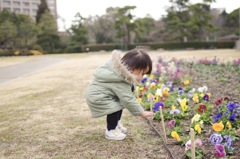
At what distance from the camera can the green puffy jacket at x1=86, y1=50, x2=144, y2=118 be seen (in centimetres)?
263

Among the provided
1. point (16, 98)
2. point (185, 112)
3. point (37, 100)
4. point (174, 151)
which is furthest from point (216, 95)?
point (16, 98)

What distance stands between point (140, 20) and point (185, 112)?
37.7 m

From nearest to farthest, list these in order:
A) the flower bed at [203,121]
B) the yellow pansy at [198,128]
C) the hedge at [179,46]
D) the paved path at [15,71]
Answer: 1. the flower bed at [203,121]
2. the yellow pansy at [198,128]
3. the paved path at [15,71]
4. the hedge at [179,46]

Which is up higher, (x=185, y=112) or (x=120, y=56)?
(x=120, y=56)

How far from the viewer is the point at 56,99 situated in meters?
5.35

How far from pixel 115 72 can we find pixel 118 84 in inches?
4.5

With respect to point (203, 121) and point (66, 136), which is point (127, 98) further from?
point (203, 121)

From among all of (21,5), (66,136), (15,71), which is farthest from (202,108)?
(21,5)

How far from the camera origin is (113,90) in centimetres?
270

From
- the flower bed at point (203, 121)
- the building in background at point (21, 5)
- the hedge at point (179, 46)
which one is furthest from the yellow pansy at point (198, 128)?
the building in background at point (21, 5)

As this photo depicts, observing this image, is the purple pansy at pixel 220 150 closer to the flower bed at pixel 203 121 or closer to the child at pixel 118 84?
the flower bed at pixel 203 121

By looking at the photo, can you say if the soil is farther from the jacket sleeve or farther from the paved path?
the paved path

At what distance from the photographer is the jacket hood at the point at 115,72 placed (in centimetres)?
258

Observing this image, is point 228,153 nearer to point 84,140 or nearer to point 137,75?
point 137,75
